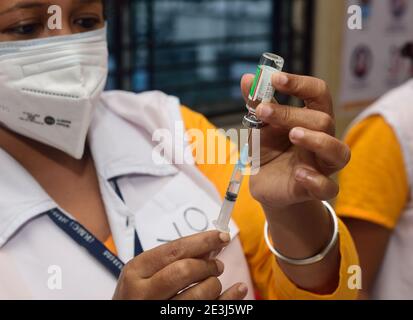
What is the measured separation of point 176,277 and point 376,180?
1.95 feet

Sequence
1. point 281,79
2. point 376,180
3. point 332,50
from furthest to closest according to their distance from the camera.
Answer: point 332,50 < point 376,180 < point 281,79

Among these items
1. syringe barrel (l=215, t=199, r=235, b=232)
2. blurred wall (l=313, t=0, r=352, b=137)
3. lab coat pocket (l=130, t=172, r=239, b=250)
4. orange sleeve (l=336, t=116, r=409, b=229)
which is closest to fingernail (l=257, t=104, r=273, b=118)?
syringe barrel (l=215, t=199, r=235, b=232)

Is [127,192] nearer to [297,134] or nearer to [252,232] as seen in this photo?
[252,232]

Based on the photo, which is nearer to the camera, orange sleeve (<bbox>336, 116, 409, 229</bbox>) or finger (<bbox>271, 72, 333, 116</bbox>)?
finger (<bbox>271, 72, 333, 116</bbox>)

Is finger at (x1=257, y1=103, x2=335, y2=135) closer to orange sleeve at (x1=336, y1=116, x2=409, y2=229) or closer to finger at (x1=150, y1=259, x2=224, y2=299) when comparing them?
finger at (x1=150, y1=259, x2=224, y2=299)

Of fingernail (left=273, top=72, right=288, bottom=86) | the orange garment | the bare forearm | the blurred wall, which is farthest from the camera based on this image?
the blurred wall

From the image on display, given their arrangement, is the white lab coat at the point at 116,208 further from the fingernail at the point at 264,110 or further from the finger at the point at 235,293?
the fingernail at the point at 264,110

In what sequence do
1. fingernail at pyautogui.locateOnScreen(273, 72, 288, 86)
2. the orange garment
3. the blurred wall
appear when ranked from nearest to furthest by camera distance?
fingernail at pyautogui.locateOnScreen(273, 72, 288, 86) < the orange garment < the blurred wall

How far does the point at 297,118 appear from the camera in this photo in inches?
22.1

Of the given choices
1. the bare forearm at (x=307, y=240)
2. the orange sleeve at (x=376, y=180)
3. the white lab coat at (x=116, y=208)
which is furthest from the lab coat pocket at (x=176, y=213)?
the orange sleeve at (x=376, y=180)

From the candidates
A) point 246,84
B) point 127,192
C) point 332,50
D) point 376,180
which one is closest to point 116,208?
point 127,192

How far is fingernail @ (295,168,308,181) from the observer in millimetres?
566

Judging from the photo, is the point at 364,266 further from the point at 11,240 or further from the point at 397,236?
the point at 11,240
